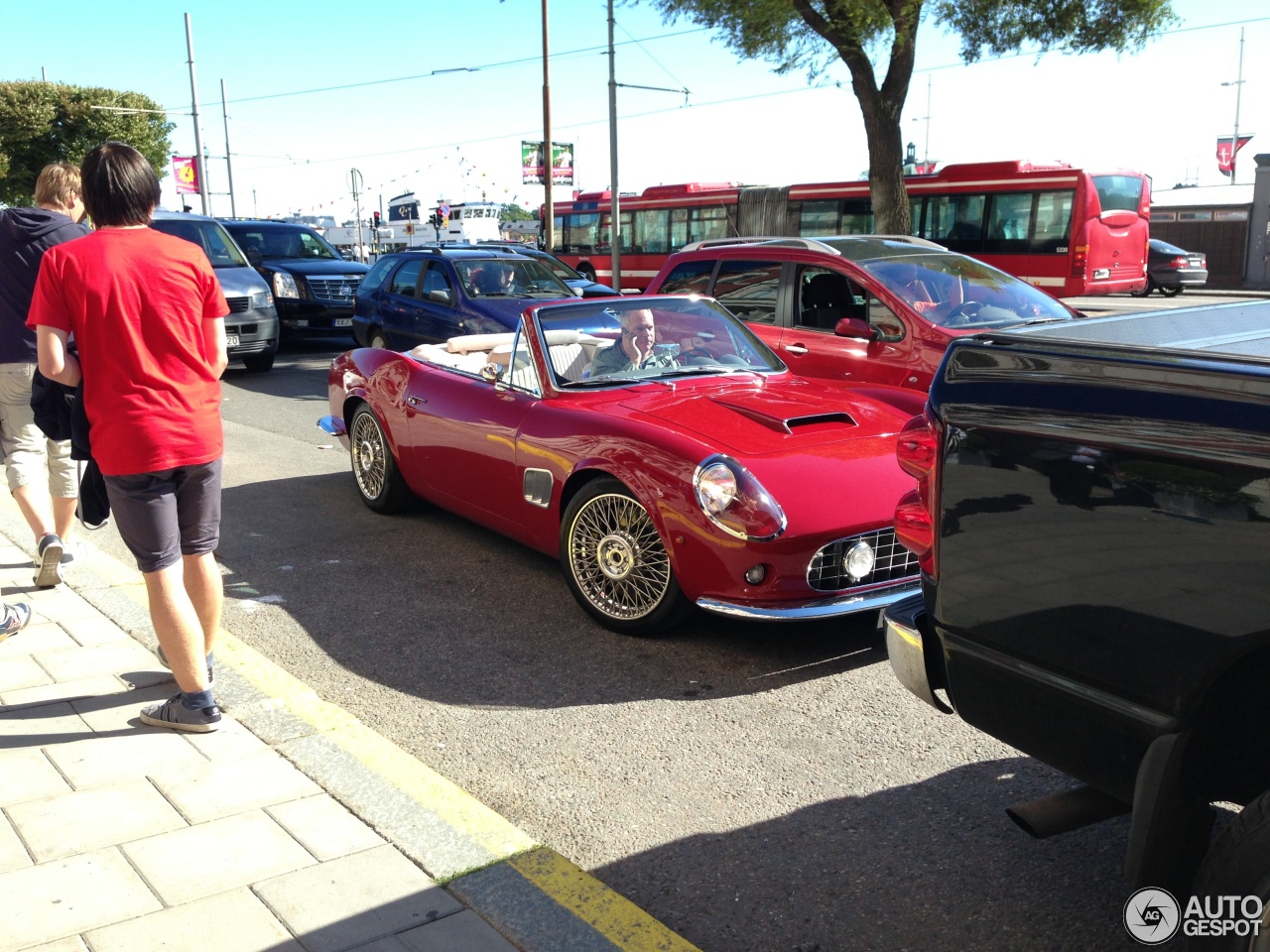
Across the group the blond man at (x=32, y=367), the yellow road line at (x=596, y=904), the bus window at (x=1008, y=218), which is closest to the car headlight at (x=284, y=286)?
the blond man at (x=32, y=367)

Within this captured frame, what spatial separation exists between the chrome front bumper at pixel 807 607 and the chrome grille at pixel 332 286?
521 inches

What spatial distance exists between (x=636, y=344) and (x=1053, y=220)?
16.7 meters

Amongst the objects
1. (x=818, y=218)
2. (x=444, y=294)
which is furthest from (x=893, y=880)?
(x=818, y=218)

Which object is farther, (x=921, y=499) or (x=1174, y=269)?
(x=1174, y=269)

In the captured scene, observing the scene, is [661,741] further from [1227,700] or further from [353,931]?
[1227,700]

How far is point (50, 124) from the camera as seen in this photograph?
153 ft

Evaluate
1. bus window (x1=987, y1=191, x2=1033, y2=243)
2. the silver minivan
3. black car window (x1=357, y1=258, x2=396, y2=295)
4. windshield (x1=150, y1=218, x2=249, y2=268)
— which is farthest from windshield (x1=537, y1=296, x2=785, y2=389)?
bus window (x1=987, y1=191, x2=1033, y2=243)

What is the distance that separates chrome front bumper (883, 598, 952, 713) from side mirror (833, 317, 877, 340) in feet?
15.2

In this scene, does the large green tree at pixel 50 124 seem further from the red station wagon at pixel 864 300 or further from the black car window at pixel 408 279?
the red station wagon at pixel 864 300

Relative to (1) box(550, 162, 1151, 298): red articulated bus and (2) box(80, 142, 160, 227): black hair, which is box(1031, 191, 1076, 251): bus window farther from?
(2) box(80, 142, 160, 227): black hair

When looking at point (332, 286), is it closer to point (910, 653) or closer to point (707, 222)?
point (707, 222)

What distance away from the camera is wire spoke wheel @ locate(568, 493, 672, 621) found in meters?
4.61

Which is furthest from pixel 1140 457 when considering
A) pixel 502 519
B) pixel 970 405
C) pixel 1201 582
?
pixel 502 519

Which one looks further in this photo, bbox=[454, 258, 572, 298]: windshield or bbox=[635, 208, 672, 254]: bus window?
bbox=[635, 208, 672, 254]: bus window
